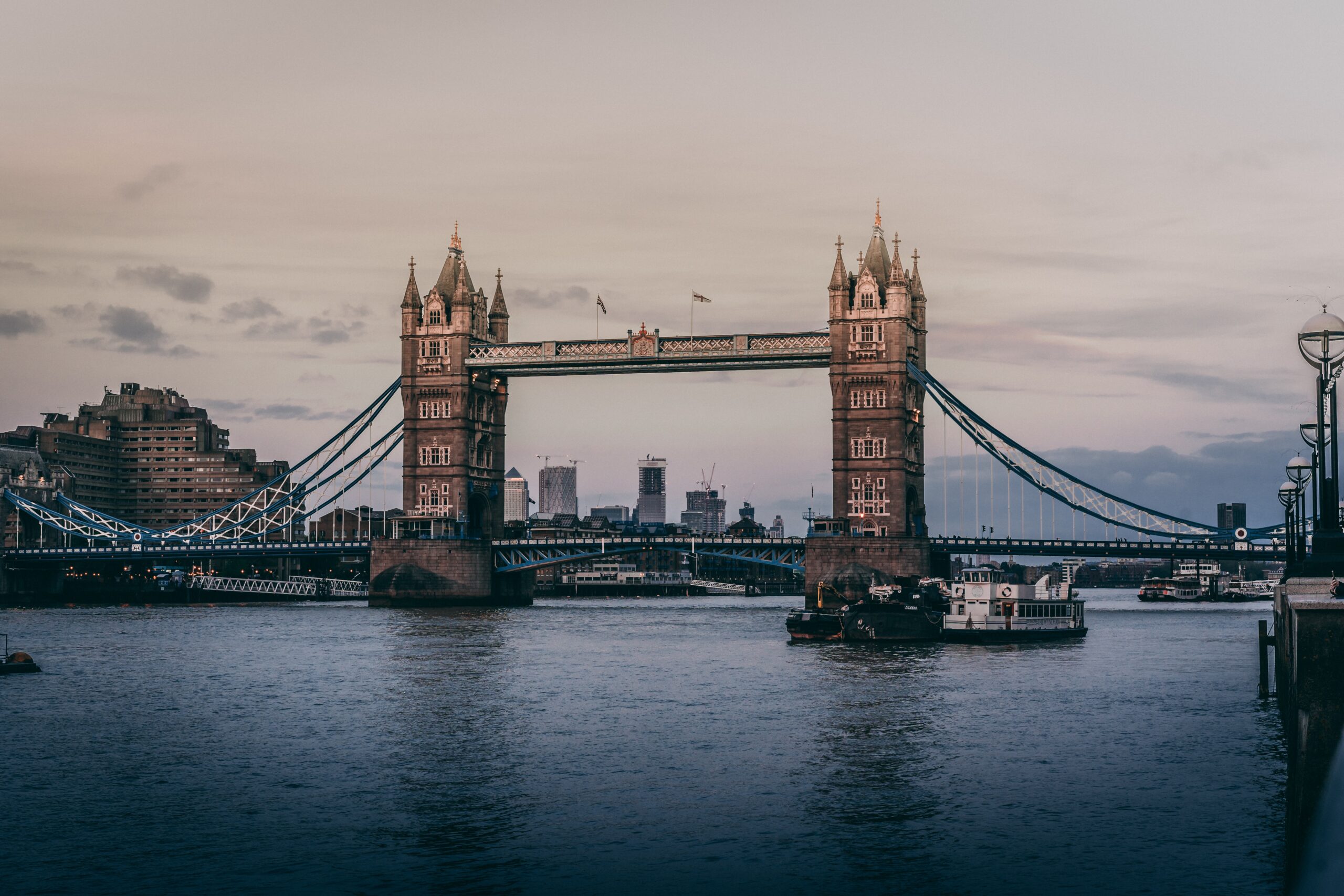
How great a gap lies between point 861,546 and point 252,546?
56.3 meters

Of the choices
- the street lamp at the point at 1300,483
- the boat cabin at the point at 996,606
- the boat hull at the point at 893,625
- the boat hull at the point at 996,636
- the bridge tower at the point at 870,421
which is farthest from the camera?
the bridge tower at the point at 870,421

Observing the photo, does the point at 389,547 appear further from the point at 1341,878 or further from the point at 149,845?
the point at 1341,878

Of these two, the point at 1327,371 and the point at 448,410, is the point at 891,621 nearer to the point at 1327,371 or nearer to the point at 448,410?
the point at 1327,371

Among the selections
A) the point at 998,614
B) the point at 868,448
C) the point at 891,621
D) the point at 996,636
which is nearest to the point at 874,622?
the point at 891,621

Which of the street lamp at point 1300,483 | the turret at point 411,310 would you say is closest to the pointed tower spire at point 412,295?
the turret at point 411,310

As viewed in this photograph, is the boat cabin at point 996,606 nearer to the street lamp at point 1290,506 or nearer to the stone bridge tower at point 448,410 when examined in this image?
the street lamp at point 1290,506

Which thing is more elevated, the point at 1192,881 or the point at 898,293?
the point at 898,293

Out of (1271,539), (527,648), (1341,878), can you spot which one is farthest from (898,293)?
(1341,878)

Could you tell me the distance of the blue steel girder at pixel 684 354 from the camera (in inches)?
4953

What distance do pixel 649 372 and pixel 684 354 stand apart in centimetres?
437

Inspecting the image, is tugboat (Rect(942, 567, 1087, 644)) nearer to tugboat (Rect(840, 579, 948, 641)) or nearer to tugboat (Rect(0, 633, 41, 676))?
tugboat (Rect(840, 579, 948, 641))

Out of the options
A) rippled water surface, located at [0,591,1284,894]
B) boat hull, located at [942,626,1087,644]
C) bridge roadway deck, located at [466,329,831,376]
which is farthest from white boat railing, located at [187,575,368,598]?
rippled water surface, located at [0,591,1284,894]

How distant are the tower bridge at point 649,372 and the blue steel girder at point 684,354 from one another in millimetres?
157

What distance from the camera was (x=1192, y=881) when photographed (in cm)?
2473
